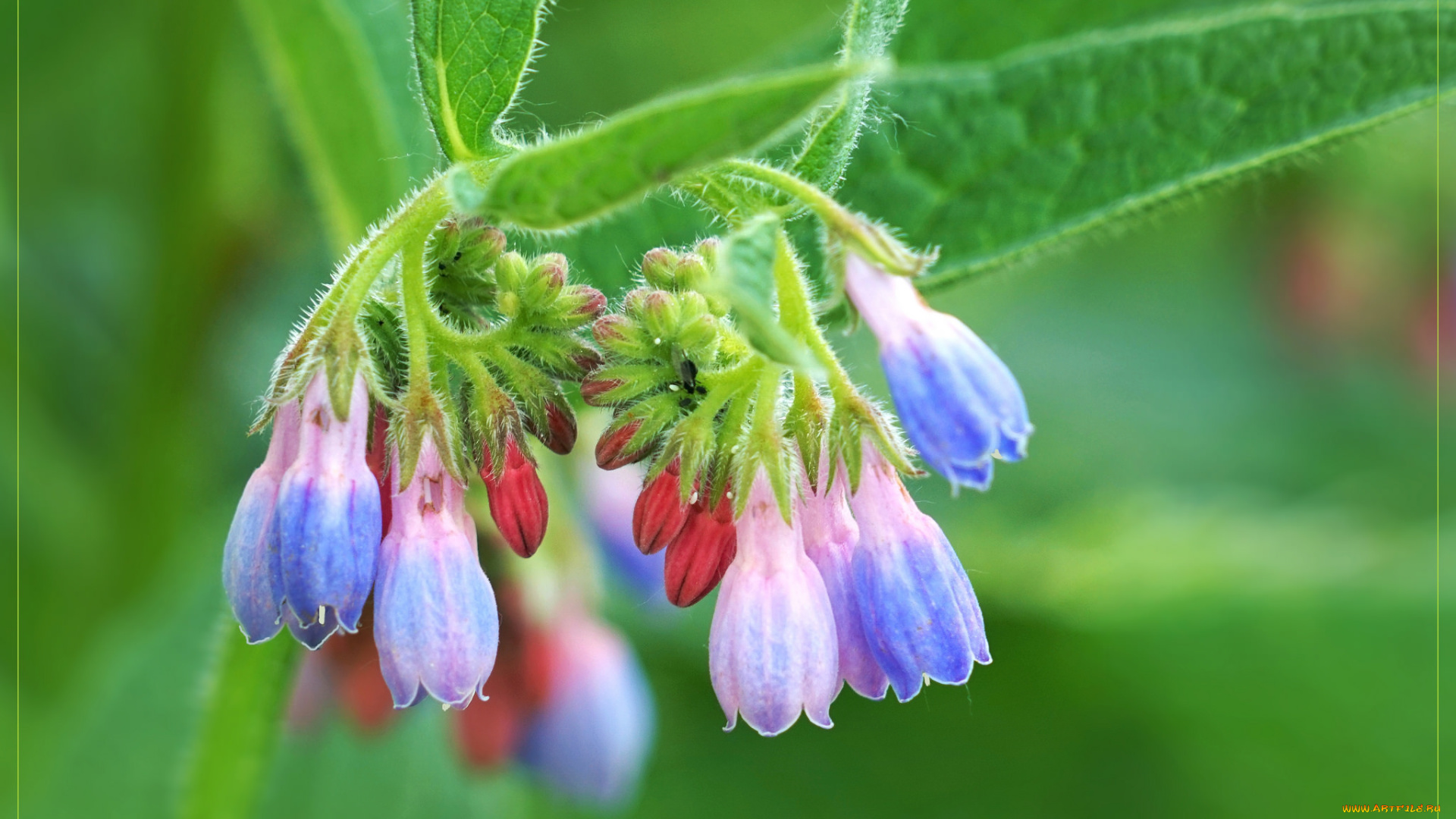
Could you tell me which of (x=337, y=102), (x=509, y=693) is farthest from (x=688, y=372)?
(x=509, y=693)

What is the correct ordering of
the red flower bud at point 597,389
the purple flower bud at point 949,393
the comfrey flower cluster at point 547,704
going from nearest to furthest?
the purple flower bud at point 949,393
the red flower bud at point 597,389
the comfrey flower cluster at point 547,704

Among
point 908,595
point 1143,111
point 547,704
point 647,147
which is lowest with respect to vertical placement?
point 908,595

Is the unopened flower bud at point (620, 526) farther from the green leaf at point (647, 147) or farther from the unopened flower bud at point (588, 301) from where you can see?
the green leaf at point (647, 147)

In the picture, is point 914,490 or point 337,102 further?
point 914,490

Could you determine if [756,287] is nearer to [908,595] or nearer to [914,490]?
[908,595]

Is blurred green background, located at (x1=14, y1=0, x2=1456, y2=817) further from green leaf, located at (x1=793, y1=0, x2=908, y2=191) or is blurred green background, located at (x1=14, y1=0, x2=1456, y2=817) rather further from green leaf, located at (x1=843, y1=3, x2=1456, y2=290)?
green leaf, located at (x1=793, y1=0, x2=908, y2=191)

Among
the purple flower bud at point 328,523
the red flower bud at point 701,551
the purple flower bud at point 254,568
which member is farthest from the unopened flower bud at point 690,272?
the purple flower bud at point 254,568

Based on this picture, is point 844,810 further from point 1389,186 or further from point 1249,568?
point 1389,186
